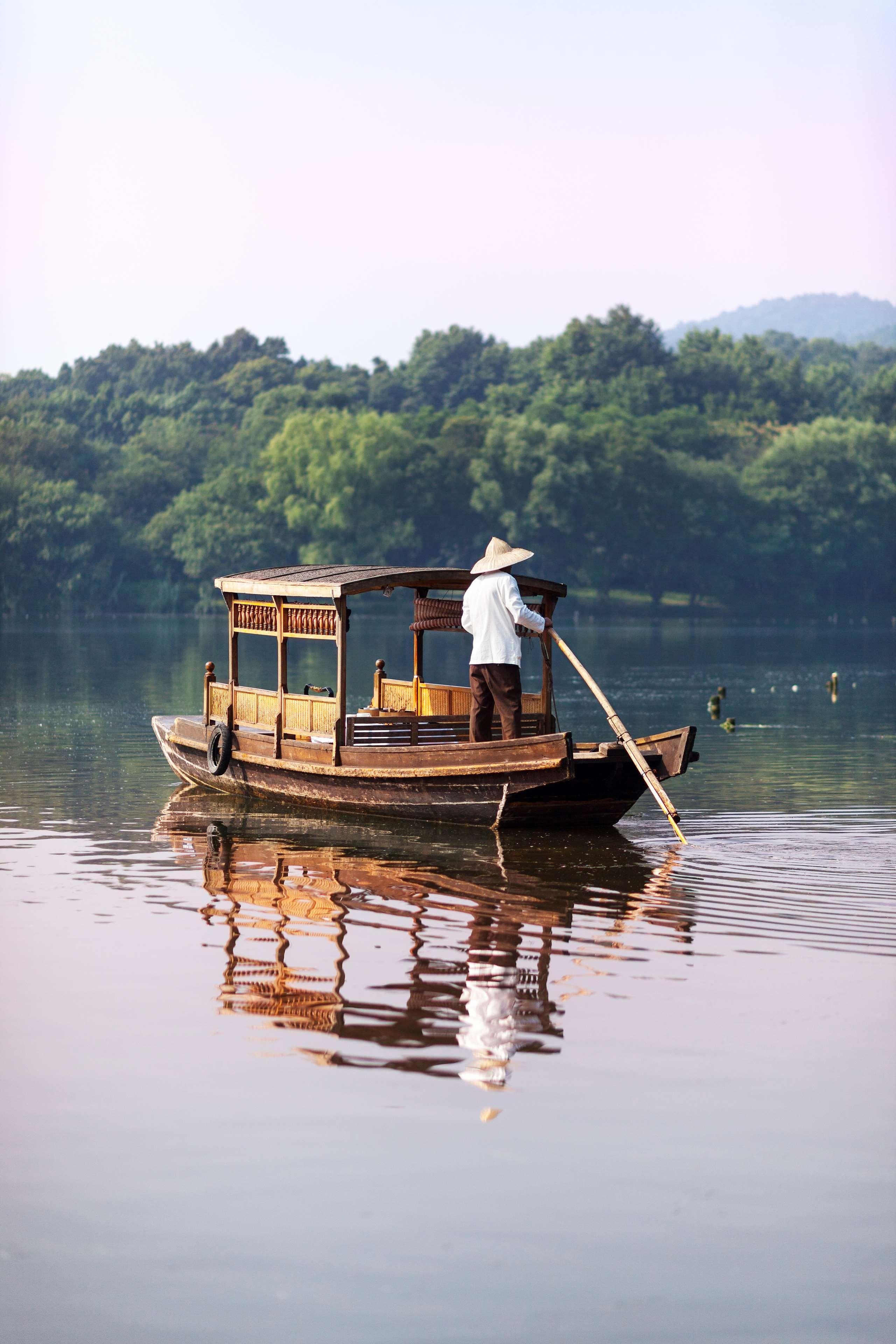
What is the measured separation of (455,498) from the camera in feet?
308

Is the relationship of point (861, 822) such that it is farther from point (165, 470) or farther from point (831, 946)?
point (165, 470)

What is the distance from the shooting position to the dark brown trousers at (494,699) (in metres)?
16.0

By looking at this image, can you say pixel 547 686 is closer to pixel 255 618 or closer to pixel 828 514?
pixel 255 618

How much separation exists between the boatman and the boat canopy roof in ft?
1.90

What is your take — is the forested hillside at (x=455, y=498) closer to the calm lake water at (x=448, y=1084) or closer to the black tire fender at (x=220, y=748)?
the black tire fender at (x=220, y=748)

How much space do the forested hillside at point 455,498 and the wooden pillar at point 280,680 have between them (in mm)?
71969

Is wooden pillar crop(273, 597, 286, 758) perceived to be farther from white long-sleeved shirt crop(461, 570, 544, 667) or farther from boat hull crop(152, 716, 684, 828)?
white long-sleeved shirt crop(461, 570, 544, 667)

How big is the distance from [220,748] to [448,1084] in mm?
11449

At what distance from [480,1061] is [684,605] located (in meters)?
90.5

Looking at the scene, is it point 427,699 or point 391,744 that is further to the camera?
point 427,699

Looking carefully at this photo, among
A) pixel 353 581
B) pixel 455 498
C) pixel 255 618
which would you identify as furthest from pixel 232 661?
pixel 455 498

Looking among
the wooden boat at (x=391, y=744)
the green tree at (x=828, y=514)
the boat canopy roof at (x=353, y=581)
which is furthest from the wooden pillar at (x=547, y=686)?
the green tree at (x=828, y=514)

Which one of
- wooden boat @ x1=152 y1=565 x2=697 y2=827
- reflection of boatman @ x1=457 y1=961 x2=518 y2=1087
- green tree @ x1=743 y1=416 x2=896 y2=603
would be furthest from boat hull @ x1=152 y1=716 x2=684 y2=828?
green tree @ x1=743 y1=416 x2=896 y2=603

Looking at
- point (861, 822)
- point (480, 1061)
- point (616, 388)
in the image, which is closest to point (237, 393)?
point (616, 388)
